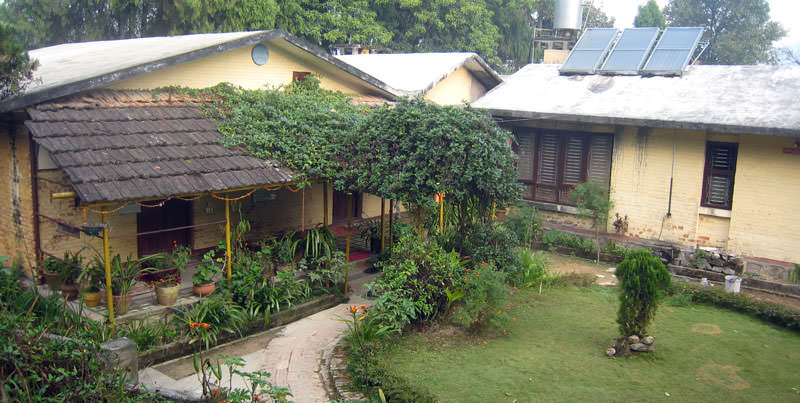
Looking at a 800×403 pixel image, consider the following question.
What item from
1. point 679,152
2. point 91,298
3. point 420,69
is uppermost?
point 420,69

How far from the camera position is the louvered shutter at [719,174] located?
1472cm

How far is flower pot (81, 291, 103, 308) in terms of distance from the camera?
32.6 ft

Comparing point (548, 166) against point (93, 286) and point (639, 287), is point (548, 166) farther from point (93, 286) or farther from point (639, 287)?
point (93, 286)

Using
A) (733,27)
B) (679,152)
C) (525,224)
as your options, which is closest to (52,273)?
(525,224)

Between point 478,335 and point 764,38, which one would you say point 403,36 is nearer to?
point 764,38

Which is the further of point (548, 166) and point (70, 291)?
point (548, 166)

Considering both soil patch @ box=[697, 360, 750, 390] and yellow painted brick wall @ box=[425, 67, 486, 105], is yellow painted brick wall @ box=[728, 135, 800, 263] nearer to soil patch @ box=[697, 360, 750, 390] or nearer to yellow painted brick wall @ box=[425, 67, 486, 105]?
soil patch @ box=[697, 360, 750, 390]

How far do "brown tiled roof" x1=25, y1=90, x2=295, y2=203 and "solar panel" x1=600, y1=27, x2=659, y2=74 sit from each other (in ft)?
36.8

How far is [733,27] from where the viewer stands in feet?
135

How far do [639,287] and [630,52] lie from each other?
37.5 ft

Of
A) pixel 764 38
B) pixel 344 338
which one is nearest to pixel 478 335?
pixel 344 338

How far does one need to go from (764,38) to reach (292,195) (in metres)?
37.1

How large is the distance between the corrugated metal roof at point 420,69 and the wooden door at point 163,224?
23.4 feet

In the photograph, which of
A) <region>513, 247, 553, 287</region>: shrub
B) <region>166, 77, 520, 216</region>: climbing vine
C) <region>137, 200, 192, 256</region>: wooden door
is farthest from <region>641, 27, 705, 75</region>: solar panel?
<region>137, 200, 192, 256</region>: wooden door
